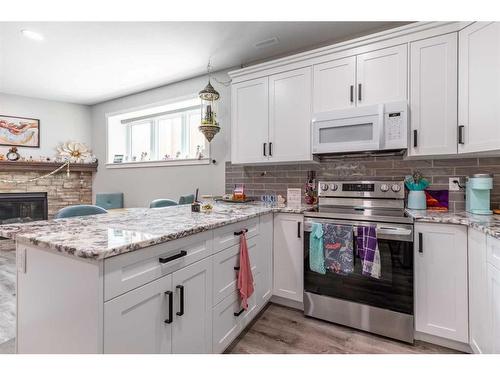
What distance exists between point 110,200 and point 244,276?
3567mm

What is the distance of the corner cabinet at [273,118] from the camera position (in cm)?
248

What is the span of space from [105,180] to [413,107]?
190 inches

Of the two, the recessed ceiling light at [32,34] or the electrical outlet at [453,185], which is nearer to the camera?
the electrical outlet at [453,185]

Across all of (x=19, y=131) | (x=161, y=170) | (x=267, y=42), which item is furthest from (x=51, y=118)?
(x=267, y=42)

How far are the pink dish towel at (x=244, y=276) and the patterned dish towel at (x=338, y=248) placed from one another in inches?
24.4

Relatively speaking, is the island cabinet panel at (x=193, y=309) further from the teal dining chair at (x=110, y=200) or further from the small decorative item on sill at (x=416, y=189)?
the teal dining chair at (x=110, y=200)

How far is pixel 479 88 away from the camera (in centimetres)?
177

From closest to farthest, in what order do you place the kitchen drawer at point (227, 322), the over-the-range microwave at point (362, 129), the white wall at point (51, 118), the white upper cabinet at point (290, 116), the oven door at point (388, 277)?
the kitchen drawer at point (227, 322), the oven door at point (388, 277), the over-the-range microwave at point (362, 129), the white upper cabinet at point (290, 116), the white wall at point (51, 118)

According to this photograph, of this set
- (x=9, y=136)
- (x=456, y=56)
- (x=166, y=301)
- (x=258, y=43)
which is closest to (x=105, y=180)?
(x=9, y=136)

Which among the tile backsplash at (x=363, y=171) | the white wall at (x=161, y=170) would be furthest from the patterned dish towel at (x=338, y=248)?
Answer: the white wall at (x=161, y=170)

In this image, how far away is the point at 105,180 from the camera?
4.78 m

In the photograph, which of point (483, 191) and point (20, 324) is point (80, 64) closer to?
point (20, 324)

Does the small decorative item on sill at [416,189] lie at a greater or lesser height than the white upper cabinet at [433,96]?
lesser

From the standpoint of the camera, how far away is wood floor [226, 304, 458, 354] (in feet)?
5.71
